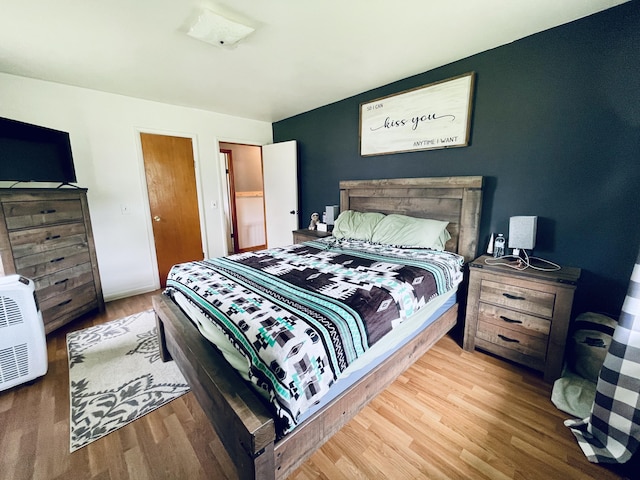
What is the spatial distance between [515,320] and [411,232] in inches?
40.3

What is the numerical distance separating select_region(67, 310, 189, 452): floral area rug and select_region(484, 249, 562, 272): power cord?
242 centimetres

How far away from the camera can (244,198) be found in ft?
17.4

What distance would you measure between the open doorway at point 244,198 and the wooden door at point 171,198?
44.5 inches

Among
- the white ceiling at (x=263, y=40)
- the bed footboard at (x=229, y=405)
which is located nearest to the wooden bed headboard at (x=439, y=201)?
the white ceiling at (x=263, y=40)

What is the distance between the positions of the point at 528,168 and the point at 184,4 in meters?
2.65

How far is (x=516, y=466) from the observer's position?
4.14 ft

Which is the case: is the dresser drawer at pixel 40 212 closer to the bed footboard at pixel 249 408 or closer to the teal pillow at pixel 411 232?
the bed footboard at pixel 249 408

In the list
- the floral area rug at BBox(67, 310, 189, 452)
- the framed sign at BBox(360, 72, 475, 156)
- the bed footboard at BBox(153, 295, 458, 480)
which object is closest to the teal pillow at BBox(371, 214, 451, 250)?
the framed sign at BBox(360, 72, 475, 156)

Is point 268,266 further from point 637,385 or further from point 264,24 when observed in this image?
point 637,385

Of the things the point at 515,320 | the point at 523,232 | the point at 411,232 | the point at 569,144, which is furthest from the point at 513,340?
the point at 569,144

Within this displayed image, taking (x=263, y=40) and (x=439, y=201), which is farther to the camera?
(x=439, y=201)

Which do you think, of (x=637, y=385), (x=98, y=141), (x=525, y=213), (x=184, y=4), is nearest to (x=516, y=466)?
(x=637, y=385)

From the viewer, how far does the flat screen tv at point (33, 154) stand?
217 centimetres

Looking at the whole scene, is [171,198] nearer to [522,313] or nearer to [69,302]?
[69,302]
